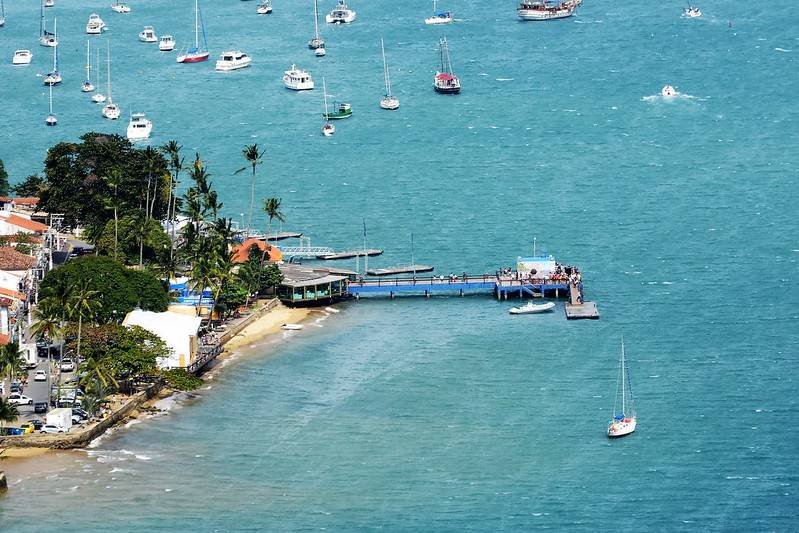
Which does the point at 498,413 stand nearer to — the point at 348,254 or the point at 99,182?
the point at 348,254

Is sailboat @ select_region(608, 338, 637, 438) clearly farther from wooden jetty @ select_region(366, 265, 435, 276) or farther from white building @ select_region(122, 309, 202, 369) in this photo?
white building @ select_region(122, 309, 202, 369)

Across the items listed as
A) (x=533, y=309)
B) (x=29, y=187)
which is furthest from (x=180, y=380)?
(x=29, y=187)

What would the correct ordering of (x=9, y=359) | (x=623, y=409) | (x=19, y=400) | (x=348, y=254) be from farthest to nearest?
(x=348, y=254) < (x=623, y=409) < (x=19, y=400) < (x=9, y=359)

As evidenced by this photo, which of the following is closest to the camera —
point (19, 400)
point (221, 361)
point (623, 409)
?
point (19, 400)

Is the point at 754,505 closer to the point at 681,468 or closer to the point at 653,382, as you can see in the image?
the point at 681,468

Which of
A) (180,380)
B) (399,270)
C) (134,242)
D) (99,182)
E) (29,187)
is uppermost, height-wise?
(29,187)

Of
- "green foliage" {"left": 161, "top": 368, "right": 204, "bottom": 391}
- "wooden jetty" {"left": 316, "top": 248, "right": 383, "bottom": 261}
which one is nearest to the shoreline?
"green foliage" {"left": 161, "top": 368, "right": 204, "bottom": 391}
